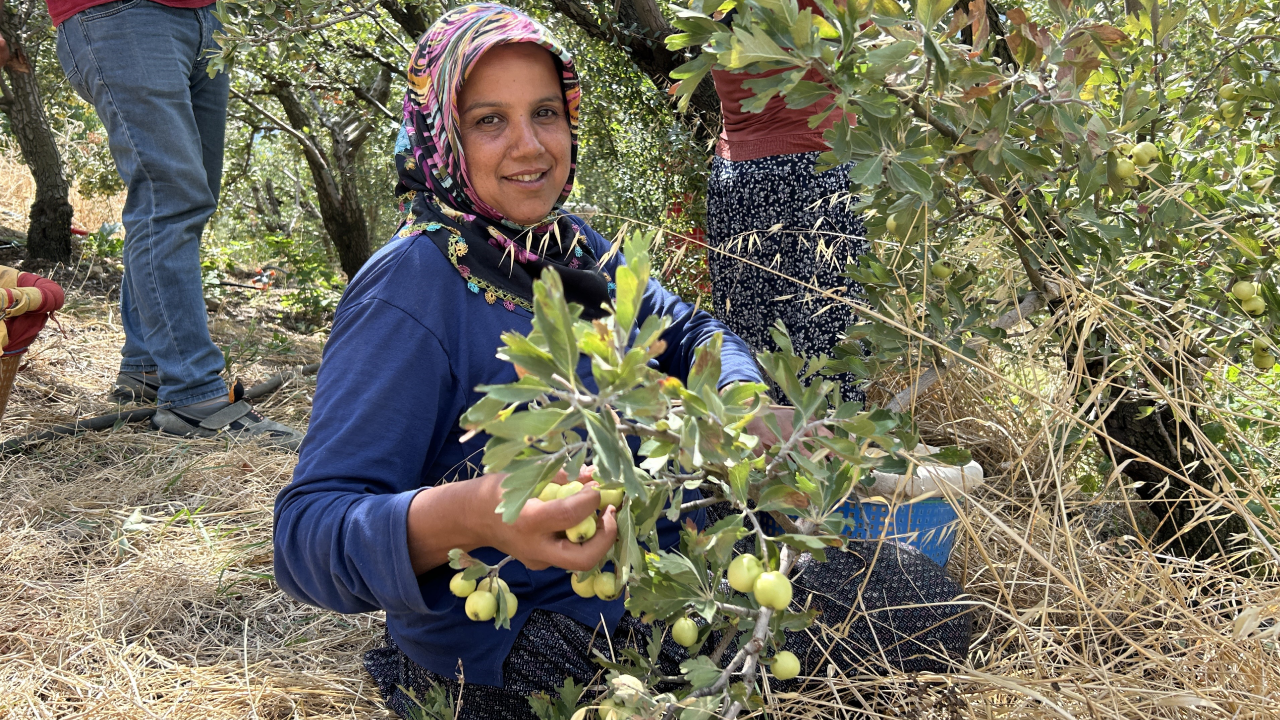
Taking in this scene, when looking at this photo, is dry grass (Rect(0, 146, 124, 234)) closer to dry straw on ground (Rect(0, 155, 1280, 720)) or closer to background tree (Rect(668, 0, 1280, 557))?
dry straw on ground (Rect(0, 155, 1280, 720))

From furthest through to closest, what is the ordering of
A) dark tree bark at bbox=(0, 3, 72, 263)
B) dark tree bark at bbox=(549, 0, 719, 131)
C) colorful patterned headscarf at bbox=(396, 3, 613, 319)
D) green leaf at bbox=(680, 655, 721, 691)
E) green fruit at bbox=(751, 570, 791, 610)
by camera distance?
1. dark tree bark at bbox=(0, 3, 72, 263)
2. dark tree bark at bbox=(549, 0, 719, 131)
3. colorful patterned headscarf at bbox=(396, 3, 613, 319)
4. green leaf at bbox=(680, 655, 721, 691)
5. green fruit at bbox=(751, 570, 791, 610)

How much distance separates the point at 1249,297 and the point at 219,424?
124 inches

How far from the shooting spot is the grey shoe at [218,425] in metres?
3.34

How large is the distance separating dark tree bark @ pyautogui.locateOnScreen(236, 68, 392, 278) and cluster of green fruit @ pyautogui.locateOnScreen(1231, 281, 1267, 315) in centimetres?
586

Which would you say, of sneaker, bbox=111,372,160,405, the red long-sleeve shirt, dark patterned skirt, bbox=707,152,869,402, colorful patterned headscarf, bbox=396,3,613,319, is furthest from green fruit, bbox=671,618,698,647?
sneaker, bbox=111,372,160,405

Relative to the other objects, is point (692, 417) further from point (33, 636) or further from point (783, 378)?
point (33, 636)

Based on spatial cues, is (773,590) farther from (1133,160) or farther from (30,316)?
(30,316)

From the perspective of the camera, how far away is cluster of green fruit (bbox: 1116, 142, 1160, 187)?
4.39 ft

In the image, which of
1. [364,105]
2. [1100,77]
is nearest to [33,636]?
[1100,77]

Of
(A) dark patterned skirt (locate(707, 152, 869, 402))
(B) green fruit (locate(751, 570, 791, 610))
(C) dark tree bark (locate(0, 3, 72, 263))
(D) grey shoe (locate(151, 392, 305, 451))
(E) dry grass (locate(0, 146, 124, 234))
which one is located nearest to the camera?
(B) green fruit (locate(751, 570, 791, 610))

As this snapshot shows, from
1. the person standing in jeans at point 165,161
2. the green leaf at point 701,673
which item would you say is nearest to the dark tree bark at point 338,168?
the person standing in jeans at point 165,161

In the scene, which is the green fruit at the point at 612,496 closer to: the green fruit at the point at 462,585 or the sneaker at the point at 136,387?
the green fruit at the point at 462,585

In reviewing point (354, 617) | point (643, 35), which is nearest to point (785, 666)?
point (354, 617)

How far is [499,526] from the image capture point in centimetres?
109
